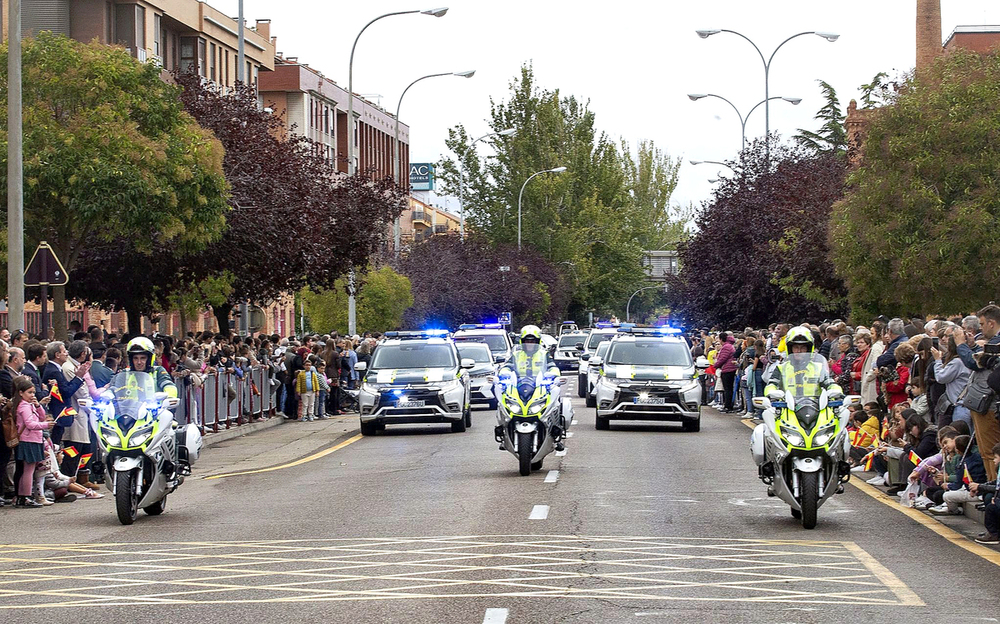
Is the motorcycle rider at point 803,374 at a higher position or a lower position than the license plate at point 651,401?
higher

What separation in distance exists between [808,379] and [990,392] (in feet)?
5.29

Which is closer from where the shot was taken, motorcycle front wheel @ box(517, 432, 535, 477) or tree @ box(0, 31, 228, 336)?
motorcycle front wheel @ box(517, 432, 535, 477)

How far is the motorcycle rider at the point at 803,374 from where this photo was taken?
1378cm

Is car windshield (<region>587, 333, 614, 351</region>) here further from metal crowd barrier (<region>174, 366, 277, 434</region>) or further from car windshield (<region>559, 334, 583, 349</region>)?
metal crowd barrier (<region>174, 366, 277, 434</region>)

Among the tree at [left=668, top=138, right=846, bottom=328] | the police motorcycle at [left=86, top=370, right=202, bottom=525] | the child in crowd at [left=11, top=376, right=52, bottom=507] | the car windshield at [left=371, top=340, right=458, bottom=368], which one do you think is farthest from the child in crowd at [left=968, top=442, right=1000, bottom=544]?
the tree at [left=668, top=138, right=846, bottom=328]

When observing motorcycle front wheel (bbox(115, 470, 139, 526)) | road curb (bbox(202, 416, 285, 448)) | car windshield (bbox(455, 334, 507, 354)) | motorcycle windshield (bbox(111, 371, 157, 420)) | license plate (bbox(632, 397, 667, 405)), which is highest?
car windshield (bbox(455, 334, 507, 354))

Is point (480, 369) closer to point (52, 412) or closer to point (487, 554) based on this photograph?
point (52, 412)

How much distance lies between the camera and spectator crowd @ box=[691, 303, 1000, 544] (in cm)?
1312

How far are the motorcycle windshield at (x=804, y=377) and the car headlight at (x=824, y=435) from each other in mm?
300

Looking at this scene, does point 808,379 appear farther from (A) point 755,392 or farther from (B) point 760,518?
(A) point 755,392

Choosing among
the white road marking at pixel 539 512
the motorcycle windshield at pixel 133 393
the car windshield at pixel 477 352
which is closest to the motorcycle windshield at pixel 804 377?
the white road marking at pixel 539 512

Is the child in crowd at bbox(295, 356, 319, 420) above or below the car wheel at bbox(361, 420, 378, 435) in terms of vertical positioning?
above

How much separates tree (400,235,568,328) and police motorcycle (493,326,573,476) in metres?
41.7

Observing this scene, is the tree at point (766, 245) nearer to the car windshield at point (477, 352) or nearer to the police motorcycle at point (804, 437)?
the car windshield at point (477, 352)
